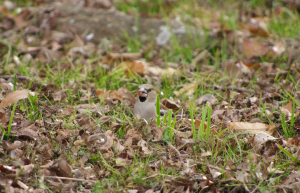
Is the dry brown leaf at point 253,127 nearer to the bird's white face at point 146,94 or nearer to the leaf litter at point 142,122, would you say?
the leaf litter at point 142,122

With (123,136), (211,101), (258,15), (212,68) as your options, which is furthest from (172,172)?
(258,15)

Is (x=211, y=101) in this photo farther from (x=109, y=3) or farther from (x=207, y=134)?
(x=109, y=3)

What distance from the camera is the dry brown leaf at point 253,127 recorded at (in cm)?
341

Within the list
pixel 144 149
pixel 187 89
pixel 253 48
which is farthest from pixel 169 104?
pixel 253 48

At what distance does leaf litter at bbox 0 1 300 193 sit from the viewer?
2812 mm

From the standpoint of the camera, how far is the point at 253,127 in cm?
345

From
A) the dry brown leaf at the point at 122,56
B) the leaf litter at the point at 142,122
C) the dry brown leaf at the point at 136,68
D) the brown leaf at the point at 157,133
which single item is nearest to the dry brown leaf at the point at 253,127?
the leaf litter at the point at 142,122

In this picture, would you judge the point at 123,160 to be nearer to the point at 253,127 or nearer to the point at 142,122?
the point at 142,122

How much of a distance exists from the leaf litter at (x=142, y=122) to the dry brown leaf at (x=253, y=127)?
10mm

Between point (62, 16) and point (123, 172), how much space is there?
405 cm

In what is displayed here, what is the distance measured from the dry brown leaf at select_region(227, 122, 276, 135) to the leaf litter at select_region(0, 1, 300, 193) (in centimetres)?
1

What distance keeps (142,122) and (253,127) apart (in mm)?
1075

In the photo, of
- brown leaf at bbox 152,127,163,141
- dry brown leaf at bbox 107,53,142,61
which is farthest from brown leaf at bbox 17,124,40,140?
dry brown leaf at bbox 107,53,142,61

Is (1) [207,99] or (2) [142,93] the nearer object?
(2) [142,93]
